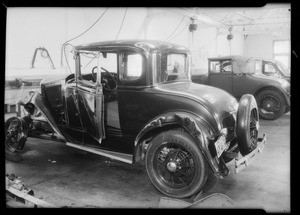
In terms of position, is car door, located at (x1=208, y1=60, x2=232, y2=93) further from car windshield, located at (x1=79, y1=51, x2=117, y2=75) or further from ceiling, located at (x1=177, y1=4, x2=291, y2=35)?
ceiling, located at (x1=177, y1=4, x2=291, y2=35)

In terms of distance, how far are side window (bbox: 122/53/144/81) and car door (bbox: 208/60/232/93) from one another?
516cm

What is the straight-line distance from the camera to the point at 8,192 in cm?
315

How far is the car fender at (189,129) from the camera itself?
312cm

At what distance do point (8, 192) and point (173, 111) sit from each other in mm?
2036

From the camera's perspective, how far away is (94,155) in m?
4.87

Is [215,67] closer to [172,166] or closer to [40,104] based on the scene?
[40,104]

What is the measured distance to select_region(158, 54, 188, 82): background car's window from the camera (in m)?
3.81

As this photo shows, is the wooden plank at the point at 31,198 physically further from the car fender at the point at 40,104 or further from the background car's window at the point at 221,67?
the background car's window at the point at 221,67

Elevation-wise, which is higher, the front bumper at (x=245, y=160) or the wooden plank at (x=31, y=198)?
the front bumper at (x=245, y=160)

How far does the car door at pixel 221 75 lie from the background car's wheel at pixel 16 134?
5.65 meters

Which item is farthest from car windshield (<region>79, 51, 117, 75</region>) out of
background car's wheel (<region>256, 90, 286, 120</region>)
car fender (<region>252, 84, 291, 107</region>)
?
background car's wheel (<region>256, 90, 286, 120</region>)

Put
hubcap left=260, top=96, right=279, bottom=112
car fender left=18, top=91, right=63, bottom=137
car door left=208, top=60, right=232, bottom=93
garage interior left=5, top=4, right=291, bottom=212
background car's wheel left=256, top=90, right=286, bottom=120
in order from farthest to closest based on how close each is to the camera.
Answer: car door left=208, top=60, right=232, bottom=93
hubcap left=260, top=96, right=279, bottom=112
background car's wheel left=256, top=90, right=286, bottom=120
car fender left=18, top=91, right=63, bottom=137
garage interior left=5, top=4, right=291, bottom=212

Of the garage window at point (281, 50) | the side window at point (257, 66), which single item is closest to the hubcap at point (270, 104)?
the side window at point (257, 66)
